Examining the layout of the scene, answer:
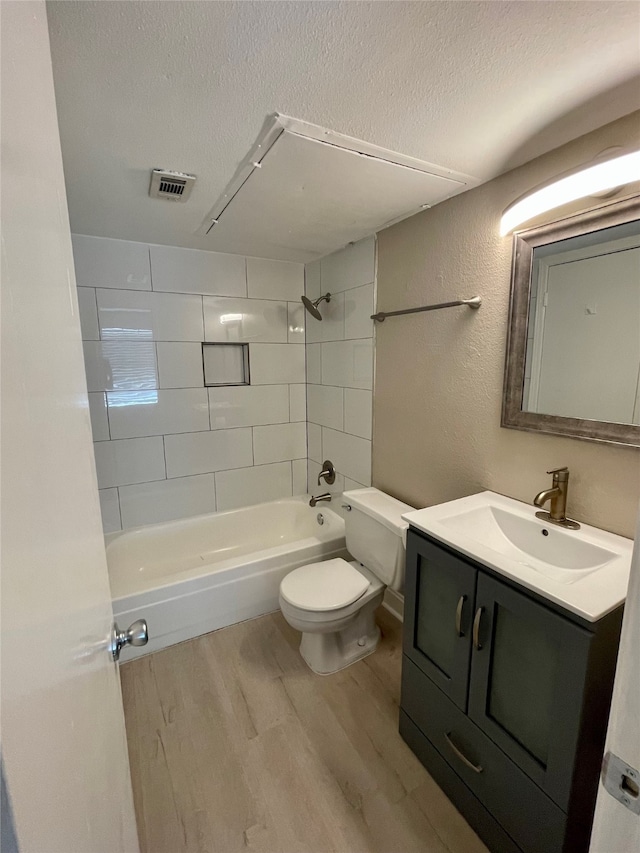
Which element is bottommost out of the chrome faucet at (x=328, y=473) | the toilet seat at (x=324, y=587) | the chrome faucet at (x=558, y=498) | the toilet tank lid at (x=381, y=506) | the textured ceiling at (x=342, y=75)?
the toilet seat at (x=324, y=587)

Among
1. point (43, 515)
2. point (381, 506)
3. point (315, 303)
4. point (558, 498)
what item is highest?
point (315, 303)

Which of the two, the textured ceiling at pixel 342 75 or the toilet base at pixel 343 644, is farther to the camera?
the toilet base at pixel 343 644

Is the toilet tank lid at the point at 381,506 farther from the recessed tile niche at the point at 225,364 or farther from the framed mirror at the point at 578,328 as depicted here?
the recessed tile niche at the point at 225,364

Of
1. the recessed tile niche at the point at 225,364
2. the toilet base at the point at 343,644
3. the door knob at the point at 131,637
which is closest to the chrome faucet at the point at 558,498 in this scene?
the toilet base at the point at 343,644

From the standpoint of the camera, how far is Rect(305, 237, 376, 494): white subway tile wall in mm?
2250

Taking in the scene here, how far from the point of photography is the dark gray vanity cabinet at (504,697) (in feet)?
2.99

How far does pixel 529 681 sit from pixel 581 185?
1.40 m

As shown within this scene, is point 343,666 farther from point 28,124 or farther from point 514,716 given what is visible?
point 28,124

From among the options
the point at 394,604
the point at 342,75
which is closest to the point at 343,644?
the point at 394,604

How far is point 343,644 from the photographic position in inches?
75.3

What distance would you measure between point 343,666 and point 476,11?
236 cm

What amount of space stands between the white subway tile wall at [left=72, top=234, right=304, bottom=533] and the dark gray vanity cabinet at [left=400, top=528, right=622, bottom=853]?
173 centimetres

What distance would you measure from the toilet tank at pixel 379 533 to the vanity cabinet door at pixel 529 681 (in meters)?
0.57

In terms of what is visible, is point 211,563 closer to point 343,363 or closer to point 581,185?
point 343,363
